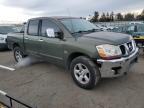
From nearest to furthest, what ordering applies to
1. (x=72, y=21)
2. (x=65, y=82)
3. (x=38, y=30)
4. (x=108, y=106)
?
(x=108, y=106), (x=65, y=82), (x=72, y=21), (x=38, y=30)

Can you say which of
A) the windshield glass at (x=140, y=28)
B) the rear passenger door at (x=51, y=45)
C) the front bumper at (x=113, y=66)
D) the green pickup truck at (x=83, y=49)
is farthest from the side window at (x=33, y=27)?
the windshield glass at (x=140, y=28)

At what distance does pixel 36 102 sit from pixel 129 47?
8.21 feet

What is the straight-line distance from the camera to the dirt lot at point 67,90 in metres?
4.09

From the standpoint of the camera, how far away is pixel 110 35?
4.82 m

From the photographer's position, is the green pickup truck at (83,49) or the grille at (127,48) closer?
the green pickup truck at (83,49)

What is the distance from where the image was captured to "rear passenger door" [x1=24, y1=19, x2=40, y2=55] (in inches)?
242

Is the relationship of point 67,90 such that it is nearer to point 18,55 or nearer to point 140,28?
point 18,55

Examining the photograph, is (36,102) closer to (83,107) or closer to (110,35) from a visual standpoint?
(83,107)

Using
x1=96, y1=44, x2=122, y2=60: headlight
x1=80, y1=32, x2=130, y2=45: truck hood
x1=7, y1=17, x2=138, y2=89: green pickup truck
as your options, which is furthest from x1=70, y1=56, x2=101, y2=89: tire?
x1=80, y1=32, x2=130, y2=45: truck hood

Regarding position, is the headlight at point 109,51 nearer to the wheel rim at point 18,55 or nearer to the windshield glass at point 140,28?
the wheel rim at point 18,55

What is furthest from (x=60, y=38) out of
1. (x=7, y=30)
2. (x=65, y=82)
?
(x=7, y=30)

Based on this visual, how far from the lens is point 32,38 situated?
6301 mm

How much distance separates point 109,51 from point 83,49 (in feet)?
1.99

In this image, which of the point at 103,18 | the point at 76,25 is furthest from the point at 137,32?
the point at 103,18
